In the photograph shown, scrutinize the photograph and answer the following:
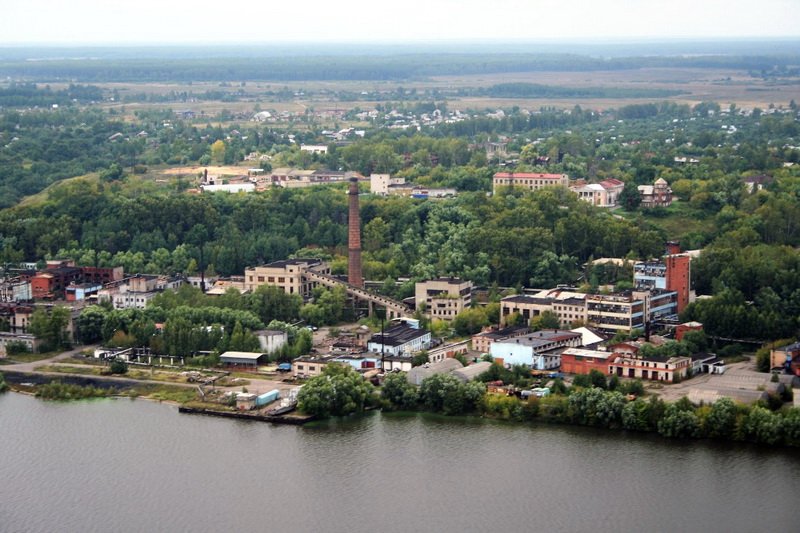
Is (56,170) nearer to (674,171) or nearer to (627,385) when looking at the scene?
(674,171)

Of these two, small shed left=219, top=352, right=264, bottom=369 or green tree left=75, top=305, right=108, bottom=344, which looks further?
green tree left=75, top=305, right=108, bottom=344

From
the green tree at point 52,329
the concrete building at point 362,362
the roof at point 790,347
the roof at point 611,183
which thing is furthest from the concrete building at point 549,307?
the roof at point 611,183

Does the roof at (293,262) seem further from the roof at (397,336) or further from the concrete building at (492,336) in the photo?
the concrete building at (492,336)

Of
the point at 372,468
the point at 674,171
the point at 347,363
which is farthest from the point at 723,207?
the point at 372,468

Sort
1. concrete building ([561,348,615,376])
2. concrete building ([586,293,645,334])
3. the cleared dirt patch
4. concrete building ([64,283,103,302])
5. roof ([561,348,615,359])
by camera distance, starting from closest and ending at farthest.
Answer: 1. concrete building ([561,348,615,376])
2. roof ([561,348,615,359])
3. concrete building ([586,293,645,334])
4. concrete building ([64,283,103,302])
5. the cleared dirt patch

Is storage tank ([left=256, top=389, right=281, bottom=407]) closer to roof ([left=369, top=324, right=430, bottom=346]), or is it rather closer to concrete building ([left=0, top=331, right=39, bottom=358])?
roof ([left=369, top=324, right=430, bottom=346])

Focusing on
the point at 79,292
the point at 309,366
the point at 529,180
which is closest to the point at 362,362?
the point at 309,366

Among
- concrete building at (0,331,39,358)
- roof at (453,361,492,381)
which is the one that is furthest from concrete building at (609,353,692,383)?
concrete building at (0,331,39,358)
